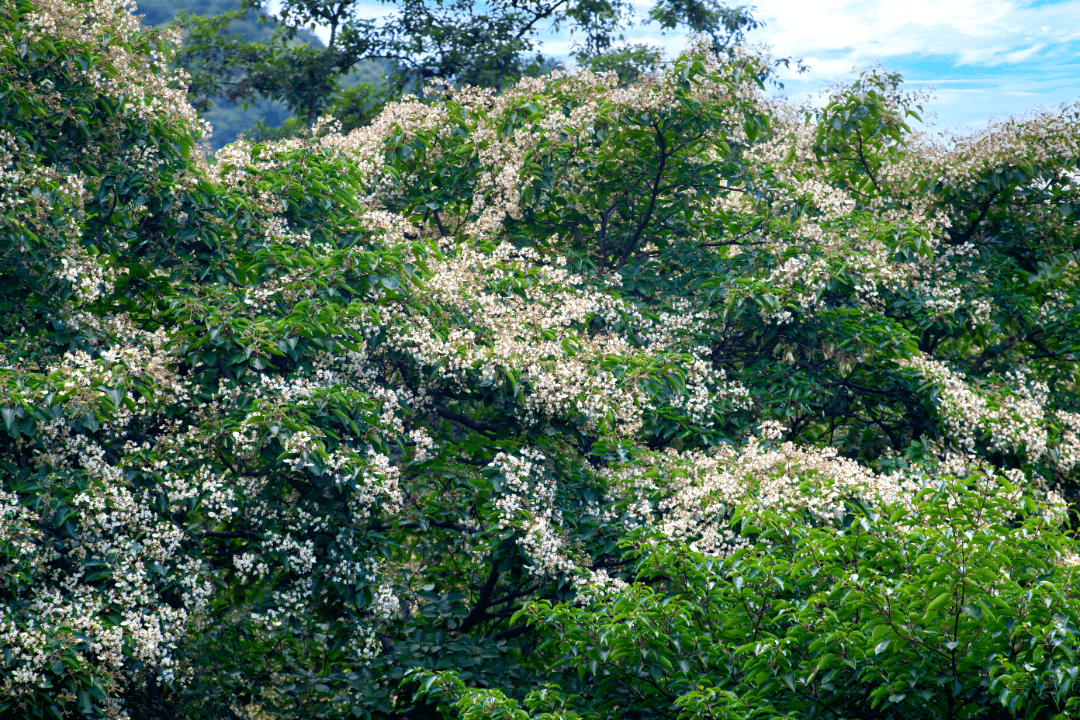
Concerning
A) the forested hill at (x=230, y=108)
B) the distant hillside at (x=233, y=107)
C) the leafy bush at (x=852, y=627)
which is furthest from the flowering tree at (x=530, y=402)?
the forested hill at (x=230, y=108)

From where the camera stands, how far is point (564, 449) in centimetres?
786

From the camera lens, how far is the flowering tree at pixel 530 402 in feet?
16.7

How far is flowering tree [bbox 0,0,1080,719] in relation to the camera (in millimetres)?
5086

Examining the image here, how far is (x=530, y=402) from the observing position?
7.24m

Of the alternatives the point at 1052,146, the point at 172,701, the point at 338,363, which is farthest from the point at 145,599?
the point at 1052,146

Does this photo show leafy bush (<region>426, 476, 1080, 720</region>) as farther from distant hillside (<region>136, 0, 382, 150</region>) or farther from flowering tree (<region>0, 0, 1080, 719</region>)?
distant hillside (<region>136, 0, 382, 150</region>)

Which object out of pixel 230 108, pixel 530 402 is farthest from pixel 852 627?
pixel 230 108

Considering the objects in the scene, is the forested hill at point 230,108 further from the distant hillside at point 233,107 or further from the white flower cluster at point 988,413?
the white flower cluster at point 988,413

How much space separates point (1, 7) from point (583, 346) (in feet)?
17.7

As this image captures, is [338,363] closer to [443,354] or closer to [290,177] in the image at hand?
[443,354]

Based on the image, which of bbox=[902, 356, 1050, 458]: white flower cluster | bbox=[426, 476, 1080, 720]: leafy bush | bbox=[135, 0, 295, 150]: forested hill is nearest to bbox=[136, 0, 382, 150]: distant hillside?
bbox=[135, 0, 295, 150]: forested hill

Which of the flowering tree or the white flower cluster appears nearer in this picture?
the flowering tree

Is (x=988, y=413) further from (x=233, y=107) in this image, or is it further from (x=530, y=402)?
(x=233, y=107)

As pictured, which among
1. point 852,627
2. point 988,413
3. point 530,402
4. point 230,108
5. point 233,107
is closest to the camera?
point 852,627
